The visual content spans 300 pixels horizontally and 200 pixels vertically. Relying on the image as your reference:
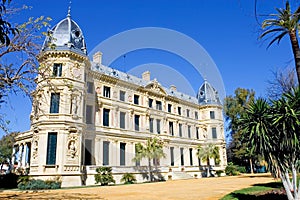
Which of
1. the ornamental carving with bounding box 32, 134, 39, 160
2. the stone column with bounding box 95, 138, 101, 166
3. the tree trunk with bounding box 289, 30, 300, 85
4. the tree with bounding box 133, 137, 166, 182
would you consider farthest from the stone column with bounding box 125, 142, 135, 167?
the tree trunk with bounding box 289, 30, 300, 85

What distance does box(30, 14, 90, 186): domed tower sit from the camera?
22375mm

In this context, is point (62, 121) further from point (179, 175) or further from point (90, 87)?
point (179, 175)

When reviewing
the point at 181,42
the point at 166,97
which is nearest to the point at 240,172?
the point at 166,97

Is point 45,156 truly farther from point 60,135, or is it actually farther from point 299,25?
point 299,25

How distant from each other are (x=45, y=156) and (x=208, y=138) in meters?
29.8

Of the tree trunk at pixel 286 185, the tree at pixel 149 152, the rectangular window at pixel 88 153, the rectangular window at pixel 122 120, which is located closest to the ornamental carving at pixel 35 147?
the rectangular window at pixel 88 153

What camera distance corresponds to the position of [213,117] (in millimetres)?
45969

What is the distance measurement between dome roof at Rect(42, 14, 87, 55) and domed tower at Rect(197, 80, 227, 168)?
26603 mm

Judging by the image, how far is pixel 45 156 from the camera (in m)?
22.4

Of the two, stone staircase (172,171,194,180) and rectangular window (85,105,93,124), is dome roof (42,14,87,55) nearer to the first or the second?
rectangular window (85,105,93,124)

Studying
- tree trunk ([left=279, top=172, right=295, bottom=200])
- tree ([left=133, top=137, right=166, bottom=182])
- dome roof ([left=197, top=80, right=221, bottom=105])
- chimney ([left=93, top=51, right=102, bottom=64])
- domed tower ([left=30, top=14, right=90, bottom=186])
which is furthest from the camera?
dome roof ([left=197, top=80, right=221, bottom=105])

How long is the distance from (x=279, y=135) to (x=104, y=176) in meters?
18.3

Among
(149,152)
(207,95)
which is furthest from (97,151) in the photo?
(207,95)

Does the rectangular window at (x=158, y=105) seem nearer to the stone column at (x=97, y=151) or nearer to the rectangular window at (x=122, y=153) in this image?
the rectangular window at (x=122, y=153)
